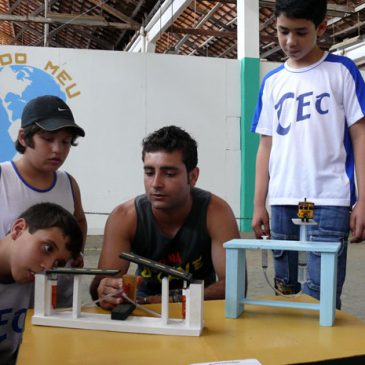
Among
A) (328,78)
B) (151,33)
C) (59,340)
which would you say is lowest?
(59,340)

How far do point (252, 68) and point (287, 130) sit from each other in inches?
161

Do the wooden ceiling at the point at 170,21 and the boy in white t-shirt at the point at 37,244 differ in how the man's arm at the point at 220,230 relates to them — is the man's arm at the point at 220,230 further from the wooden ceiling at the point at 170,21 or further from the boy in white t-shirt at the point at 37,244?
the wooden ceiling at the point at 170,21

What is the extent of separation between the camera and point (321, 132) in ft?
5.27

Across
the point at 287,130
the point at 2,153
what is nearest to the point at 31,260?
the point at 287,130

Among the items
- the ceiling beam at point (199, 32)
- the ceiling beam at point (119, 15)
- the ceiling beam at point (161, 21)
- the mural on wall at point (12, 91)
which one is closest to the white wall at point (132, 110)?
the mural on wall at point (12, 91)

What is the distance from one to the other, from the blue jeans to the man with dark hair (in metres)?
0.16

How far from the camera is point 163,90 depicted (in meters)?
5.41

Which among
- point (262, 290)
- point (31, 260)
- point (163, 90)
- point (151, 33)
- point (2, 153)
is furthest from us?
point (151, 33)

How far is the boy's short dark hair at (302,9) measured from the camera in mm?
1500

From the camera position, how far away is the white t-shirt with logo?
159 centimetres

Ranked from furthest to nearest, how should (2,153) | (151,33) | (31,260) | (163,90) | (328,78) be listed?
(151,33) → (163,90) → (2,153) → (328,78) → (31,260)

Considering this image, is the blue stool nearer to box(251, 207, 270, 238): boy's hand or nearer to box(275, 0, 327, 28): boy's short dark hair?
box(251, 207, 270, 238): boy's hand

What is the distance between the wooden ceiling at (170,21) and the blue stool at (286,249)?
5.75 meters

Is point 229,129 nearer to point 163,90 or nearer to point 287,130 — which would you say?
point 163,90
